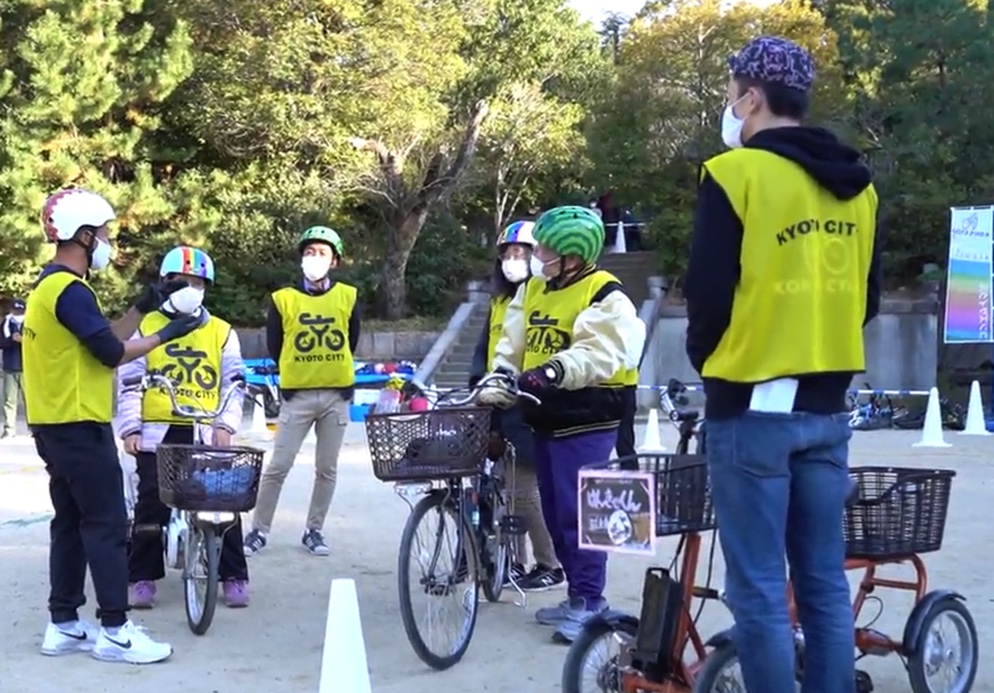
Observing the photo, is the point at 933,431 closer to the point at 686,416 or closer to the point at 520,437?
the point at 686,416

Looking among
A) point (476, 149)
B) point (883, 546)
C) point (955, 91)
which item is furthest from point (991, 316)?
point (883, 546)

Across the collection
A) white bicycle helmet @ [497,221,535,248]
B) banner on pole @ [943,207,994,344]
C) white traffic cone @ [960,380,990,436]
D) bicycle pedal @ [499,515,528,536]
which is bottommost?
bicycle pedal @ [499,515,528,536]

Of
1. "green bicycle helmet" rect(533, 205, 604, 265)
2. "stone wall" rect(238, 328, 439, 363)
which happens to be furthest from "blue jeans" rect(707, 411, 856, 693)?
"stone wall" rect(238, 328, 439, 363)

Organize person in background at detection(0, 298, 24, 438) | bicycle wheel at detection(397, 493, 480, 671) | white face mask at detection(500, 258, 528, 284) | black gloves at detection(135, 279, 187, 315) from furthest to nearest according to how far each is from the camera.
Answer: person in background at detection(0, 298, 24, 438) → white face mask at detection(500, 258, 528, 284) → black gloves at detection(135, 279, 187, 315) → bicycle wheel at detection(397, 493, 480, 671)

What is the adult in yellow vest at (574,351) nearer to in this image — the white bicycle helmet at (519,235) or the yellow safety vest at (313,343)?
the white bicycle helmet at (519,235)

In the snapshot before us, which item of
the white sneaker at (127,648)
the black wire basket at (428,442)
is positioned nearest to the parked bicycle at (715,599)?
the black wire basket at (428,442)

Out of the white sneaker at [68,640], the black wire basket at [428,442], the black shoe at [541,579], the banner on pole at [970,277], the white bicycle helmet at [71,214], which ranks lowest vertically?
the white sneaker at [68,640]

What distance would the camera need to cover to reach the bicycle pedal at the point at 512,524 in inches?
263

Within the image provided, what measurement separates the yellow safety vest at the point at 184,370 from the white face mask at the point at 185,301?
2.04 ft

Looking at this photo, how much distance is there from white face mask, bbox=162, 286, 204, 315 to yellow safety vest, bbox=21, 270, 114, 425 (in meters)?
0.56

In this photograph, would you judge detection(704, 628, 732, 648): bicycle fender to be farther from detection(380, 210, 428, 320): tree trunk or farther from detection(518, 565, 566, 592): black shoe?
detection(380, 210, 428, 320): tree trunk

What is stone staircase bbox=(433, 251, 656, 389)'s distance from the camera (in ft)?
75.2

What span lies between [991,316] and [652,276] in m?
8.80

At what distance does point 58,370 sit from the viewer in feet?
19.2
